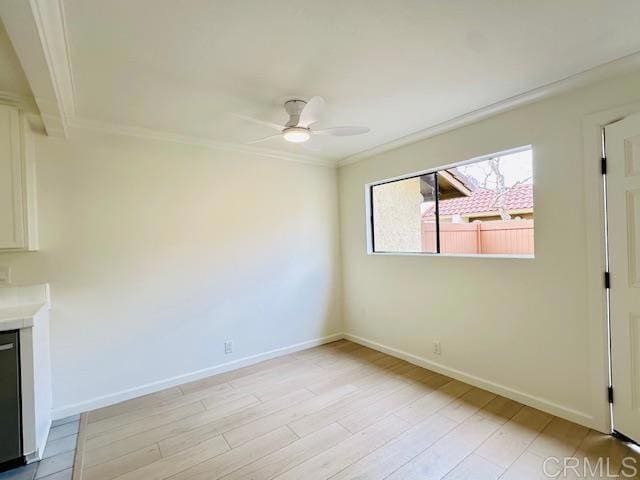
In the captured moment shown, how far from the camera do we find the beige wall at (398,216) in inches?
134

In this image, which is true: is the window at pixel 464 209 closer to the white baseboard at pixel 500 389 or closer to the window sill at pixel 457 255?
the window sill at pixel 457 255

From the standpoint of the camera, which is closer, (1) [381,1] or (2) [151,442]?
(1) [381,1]

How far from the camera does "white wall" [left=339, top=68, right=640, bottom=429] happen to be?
2102mm

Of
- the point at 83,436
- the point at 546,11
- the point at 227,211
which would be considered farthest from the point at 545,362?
the point at 83,436

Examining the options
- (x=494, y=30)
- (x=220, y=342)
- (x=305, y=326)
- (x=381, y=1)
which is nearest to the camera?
(x=381, y=1)

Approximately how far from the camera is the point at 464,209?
115 inches

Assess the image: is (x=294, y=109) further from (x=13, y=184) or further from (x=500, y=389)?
(x=500, y=389)

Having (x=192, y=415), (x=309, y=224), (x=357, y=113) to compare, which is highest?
(x=357, y=113)

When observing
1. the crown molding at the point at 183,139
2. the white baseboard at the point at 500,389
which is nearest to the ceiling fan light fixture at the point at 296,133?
the crown molding at the point at 183,139

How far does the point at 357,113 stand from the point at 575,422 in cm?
291

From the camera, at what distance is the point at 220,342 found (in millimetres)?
3209

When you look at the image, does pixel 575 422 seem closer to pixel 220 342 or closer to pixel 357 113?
pixel 357 113

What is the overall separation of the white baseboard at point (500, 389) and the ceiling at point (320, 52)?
2409 millimetres

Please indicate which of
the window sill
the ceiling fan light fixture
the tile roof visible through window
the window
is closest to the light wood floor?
the window sill
